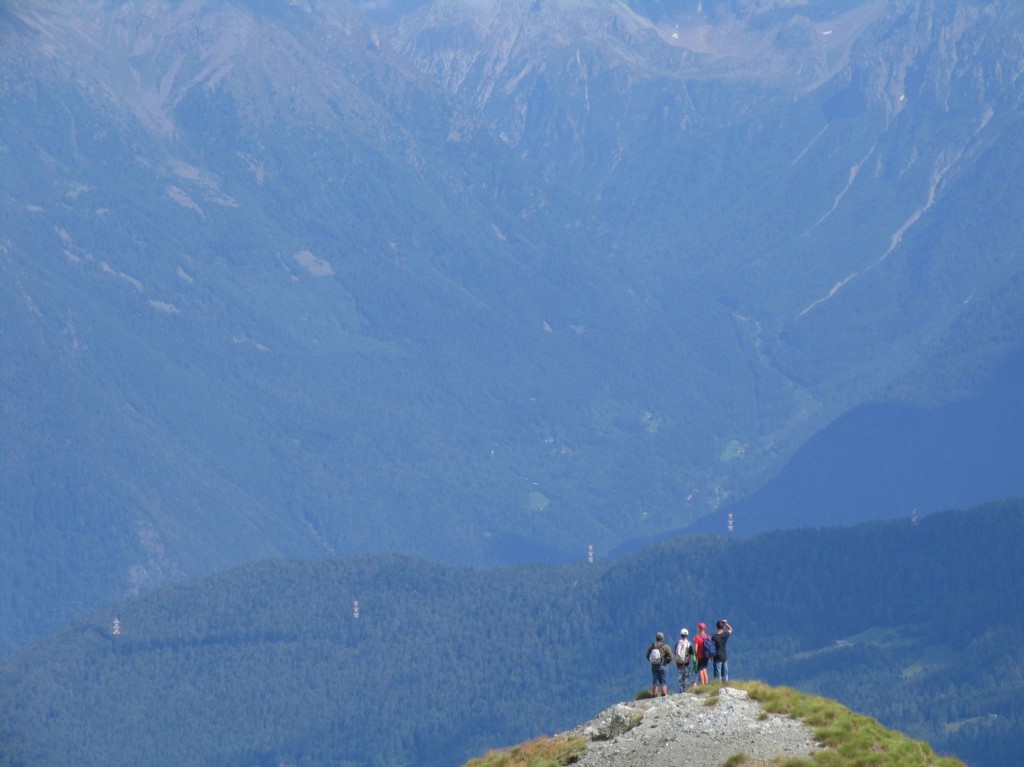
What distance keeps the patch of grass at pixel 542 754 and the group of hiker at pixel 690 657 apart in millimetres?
3634

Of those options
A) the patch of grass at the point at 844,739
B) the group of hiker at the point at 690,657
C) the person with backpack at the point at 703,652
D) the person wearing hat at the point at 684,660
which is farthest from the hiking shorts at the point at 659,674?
the patch of grass at the point at 844,739

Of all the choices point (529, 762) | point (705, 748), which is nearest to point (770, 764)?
point (705, 748)

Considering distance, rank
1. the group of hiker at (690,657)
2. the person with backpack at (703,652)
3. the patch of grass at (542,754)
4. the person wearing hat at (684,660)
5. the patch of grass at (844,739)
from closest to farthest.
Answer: the patch of grass at (844,739), the patch of grass at (542,754), the group of hiker at (690,657), the person wearing hat at (684,660), the person with backpack at (703,652)

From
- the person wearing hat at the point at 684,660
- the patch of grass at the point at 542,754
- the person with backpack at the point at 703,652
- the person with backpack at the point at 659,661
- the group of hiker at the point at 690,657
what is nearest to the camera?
the patch of grass at the point at 542,754

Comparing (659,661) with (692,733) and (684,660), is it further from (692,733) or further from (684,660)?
(692,733)

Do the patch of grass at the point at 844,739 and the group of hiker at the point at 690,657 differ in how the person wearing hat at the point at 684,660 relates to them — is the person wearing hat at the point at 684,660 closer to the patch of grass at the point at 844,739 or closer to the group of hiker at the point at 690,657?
the group of hiker at the point at 690,657

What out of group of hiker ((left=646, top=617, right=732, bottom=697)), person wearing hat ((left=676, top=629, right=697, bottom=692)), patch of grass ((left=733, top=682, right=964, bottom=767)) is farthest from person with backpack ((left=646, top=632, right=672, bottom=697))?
patch of grass ((left=733, top=682, right=964, bottom=767))

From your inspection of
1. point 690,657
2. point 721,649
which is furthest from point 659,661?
point 690,657

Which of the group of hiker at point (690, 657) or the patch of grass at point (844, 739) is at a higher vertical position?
the group of hiker at point (690, 657)

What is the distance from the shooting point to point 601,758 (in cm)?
7012

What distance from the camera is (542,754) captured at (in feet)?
236

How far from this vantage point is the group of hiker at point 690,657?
246 ft

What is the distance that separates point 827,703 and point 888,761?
12.2 ft

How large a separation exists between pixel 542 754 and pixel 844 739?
8278mm
